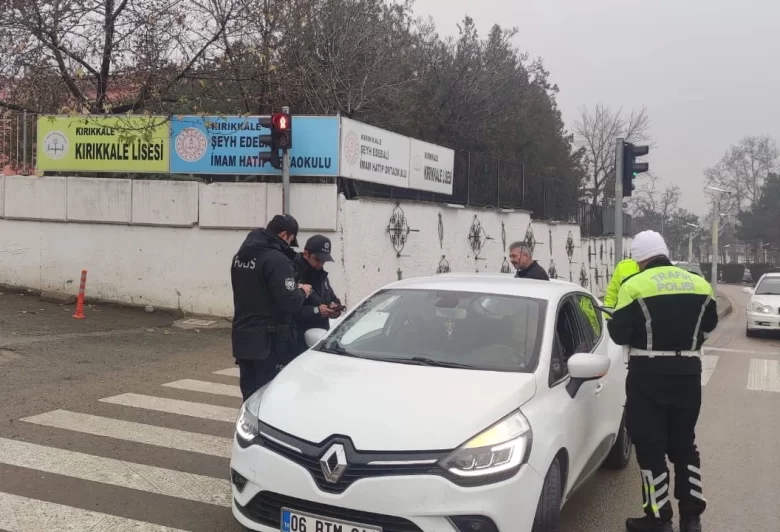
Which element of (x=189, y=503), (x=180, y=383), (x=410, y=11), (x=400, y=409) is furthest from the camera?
(x=410, y=11)

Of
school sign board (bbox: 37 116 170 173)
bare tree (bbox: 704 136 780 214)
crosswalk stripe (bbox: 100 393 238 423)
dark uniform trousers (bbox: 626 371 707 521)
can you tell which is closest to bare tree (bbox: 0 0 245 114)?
school sign board (bbox: 37 116 170 173)

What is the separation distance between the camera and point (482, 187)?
18094 millimetres

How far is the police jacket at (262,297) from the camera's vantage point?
4844mm

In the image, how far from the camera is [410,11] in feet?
84.6

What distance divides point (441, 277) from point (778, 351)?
36.4ft

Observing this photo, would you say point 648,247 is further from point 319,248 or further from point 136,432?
point 136,432

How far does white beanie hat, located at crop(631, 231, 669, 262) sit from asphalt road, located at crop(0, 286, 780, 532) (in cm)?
171

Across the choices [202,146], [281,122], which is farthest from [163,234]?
[281,122]

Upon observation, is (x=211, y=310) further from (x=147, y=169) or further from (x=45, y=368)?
(x=45, y=368)

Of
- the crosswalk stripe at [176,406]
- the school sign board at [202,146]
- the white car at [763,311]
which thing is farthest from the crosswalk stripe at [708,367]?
the school sign board at [202,146]

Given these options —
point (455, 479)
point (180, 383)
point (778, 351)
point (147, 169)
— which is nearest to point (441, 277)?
point (455, 479)

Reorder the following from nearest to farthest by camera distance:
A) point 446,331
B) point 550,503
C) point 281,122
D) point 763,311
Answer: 1. point 550,503
2. point 446,331
3. point 281,122
4. point 763,311

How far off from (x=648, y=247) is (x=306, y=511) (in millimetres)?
2632

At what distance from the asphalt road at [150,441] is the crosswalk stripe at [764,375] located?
0.07 metres
